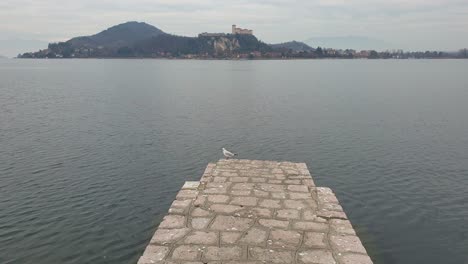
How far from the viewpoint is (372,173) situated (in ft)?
75.5

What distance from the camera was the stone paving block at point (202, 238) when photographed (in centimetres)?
908

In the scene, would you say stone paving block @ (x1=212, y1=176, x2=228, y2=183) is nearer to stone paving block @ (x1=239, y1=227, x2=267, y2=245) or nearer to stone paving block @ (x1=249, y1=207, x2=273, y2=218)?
stone paving block @ (x1=249, y1=207, x2=273, y2=218)

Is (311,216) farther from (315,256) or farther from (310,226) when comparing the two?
(315,256)

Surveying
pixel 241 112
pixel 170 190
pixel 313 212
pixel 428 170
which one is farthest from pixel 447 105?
pixel 313 212

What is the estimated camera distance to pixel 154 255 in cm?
854

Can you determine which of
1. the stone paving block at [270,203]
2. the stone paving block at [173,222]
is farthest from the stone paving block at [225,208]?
the stone paving block at [173,222]

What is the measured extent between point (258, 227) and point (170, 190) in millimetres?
11176

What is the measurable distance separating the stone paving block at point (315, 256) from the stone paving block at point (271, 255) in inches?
9.4

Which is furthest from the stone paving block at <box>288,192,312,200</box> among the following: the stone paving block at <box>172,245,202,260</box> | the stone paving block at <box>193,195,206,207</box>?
the stone paving block at <box>172,245,202,260</box>

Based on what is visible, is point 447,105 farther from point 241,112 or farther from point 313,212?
point 313,212

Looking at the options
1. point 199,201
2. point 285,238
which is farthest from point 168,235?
point 285,238

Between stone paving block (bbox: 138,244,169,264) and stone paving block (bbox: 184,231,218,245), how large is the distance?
625 millimetres

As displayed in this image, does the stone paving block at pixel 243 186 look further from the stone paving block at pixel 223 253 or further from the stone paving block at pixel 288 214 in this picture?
the stone paving block at pixel 223 253

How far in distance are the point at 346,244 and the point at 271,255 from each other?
1.98 meters
